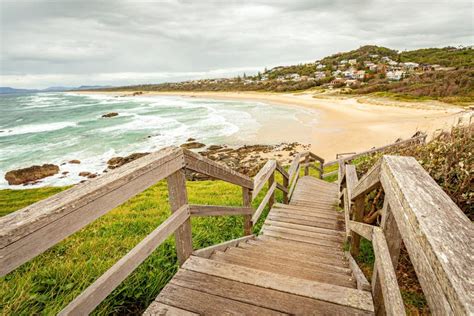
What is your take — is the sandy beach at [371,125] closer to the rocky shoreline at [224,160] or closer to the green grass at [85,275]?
the rocky shoreline at [224,160]

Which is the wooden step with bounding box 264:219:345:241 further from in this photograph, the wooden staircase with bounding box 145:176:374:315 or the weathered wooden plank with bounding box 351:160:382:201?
the weathered wooden plank with bounding box 351:160:382:201

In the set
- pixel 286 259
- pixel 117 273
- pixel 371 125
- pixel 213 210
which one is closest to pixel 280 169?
pixel 286 259

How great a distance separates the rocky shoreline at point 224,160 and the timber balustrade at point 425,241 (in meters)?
12.4

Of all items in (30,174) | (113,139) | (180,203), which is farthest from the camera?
(113,139)

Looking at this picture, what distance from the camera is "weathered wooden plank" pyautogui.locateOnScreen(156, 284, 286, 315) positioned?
5.12 feet

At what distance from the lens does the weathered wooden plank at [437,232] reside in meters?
0.69

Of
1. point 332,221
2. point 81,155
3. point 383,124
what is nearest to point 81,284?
point 332,221

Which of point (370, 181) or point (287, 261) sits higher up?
point (370, 181)

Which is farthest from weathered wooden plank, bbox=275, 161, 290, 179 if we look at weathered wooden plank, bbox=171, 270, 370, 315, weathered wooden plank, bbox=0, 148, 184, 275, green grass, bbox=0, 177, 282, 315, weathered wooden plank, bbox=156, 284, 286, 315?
weathered wooden plank, bbox=0, 148, 184, 275

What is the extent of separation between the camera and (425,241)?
2.93 feet

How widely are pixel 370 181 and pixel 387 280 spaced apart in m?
1.05

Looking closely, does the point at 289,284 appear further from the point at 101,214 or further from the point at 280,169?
the point at 280,169

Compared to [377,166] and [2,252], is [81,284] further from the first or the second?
[377,166]

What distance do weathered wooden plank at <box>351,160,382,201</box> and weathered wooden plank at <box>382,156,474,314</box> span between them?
413 mm
